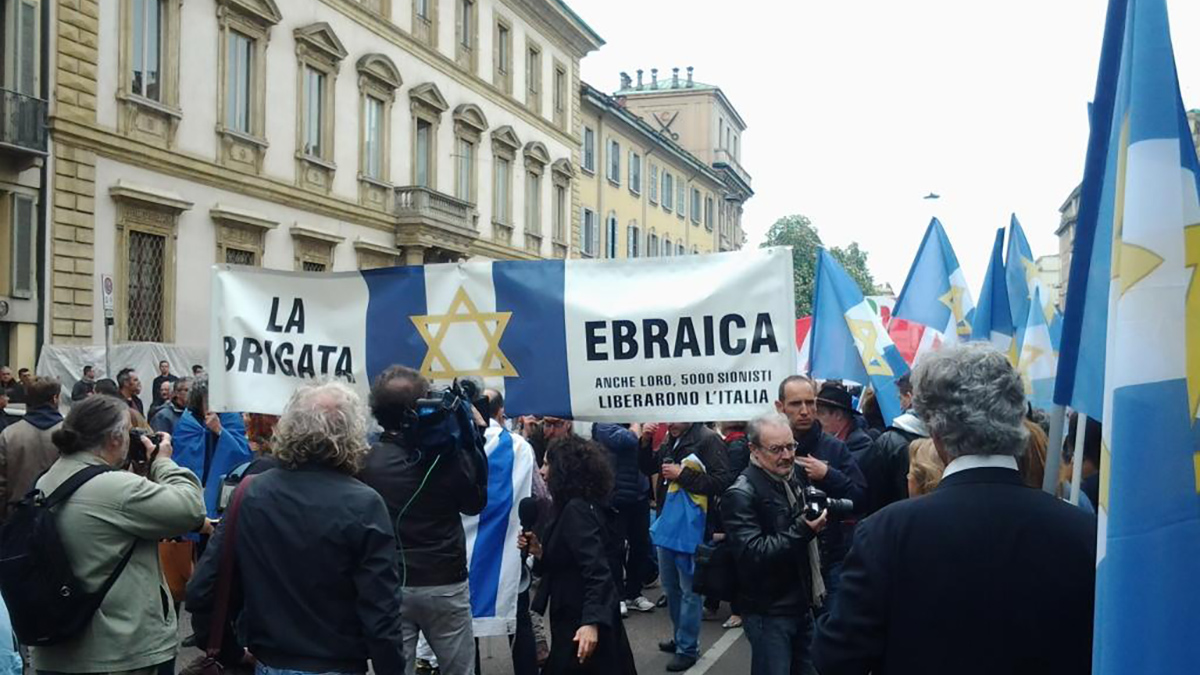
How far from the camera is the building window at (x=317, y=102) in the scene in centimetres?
2497

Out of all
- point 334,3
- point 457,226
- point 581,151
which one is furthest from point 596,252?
point 334,3

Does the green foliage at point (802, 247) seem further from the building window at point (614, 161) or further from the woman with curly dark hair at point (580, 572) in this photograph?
the woman with curly dark hair at point (580, 572)

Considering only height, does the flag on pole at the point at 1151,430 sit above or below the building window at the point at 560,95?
below

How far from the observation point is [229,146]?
74.5 ft

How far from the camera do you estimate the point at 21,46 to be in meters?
18.0

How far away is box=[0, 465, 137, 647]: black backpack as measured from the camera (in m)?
3.91

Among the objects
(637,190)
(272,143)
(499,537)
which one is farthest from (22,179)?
(637,190)

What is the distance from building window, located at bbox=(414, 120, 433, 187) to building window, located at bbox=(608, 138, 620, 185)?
15.6 meters

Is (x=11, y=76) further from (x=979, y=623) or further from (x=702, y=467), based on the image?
(x=979, y=623)

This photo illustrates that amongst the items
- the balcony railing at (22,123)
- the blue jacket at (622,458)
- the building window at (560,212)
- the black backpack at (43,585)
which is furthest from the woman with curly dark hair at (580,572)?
the building window at (560,212)

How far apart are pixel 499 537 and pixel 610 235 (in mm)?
40335

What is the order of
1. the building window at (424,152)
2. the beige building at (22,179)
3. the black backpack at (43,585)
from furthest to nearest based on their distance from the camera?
the building window at (424,152), the beige building at (22,179), the black backpack at (43,585)

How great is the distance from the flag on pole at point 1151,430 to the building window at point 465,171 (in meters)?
30.1

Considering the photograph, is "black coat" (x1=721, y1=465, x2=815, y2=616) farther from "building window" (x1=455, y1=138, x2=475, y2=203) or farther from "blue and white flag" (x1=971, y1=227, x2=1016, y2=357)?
"building window" (x1=455, y1=138, x2=475, y2=203)
